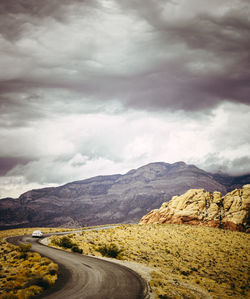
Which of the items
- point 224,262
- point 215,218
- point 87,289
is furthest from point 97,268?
point 215,218

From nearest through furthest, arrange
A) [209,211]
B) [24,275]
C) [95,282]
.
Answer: [95,282] < [24,275] < [209,211]

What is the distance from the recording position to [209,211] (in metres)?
61.0

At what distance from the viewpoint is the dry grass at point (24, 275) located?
14385mm

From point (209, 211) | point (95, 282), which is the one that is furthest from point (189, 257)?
point (209, 211)

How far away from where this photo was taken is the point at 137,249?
33.3 m

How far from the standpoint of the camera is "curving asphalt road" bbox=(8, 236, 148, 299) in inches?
582

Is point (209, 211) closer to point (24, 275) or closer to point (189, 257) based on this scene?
point (189, 257)

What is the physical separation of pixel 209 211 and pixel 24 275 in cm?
5564

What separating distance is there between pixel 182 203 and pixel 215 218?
12926 mm

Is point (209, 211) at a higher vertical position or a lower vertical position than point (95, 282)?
lower

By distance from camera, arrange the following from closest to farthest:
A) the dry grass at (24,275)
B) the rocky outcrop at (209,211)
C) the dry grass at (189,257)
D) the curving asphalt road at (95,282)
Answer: the dry grass at (24,275)
the curving asphalt road at (95,282)
the dry grass at (189,257)
the rocky outcrop at (209,211)

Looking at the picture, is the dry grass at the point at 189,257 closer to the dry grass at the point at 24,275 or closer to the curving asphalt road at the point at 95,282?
the curving asphalt road at the point at 95,282

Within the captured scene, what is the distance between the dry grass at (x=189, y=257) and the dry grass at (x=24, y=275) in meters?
8.91

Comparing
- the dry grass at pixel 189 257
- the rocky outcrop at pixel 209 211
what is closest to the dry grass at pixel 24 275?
the dry grass at pixel 189 257
